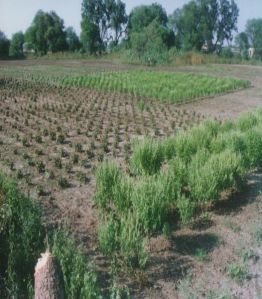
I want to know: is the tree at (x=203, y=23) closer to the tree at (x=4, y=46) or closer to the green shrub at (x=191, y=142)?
the tree at (x=4, y=46)

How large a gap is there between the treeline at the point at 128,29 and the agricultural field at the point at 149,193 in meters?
41.0

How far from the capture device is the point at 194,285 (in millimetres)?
4895

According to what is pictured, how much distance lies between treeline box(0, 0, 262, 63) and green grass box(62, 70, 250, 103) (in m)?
26.6

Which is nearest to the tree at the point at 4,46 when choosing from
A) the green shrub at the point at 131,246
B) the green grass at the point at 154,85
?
the green grass at the point at 154,85

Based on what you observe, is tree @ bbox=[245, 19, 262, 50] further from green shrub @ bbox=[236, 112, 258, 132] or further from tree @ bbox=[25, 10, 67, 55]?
green shrub @ bbox=[236, 112, 258, 132]

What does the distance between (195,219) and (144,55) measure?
34689mm

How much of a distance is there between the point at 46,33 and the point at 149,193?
176 ft

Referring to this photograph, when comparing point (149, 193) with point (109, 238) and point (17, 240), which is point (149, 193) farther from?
point (17, 240)

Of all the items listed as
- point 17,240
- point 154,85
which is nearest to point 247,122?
point 17,240

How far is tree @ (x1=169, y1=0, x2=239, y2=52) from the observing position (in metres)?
73.0

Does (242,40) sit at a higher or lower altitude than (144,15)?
lower

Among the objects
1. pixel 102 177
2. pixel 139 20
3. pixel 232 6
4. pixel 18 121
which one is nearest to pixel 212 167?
pixel 102 177

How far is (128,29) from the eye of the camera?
7538 cm

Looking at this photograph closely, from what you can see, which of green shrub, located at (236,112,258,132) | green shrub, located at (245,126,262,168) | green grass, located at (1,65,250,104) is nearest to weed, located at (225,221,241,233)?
green shrub, located at (245,126,262,168)
